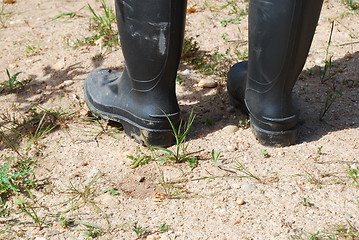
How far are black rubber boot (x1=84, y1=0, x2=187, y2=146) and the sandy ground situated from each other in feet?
0.44

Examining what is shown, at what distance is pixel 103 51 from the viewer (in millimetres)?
Answer: 3799

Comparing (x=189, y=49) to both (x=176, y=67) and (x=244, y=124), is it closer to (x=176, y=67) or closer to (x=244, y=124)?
(x=244, y=124)

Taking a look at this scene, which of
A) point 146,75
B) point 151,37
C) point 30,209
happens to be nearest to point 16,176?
point 30,209

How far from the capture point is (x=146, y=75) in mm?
2625

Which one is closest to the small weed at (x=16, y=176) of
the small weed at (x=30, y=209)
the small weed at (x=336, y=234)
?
the small weed at (x=30, y=209)

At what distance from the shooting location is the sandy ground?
2.26m

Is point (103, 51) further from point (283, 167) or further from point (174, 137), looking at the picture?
point (283, 167)

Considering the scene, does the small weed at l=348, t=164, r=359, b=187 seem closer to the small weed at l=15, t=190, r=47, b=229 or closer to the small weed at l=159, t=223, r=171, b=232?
the small weed at l=159, t=223, r=171, b=232

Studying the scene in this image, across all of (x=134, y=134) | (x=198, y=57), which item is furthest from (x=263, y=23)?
(x=198, y=57)

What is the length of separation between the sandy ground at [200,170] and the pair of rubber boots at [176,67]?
13 centimetres

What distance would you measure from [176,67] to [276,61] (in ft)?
1.48

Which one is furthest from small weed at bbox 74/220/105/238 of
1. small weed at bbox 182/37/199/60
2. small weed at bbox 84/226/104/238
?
small weed at bbox 182/37/199/60

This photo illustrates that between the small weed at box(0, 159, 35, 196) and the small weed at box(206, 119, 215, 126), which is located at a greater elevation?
the small weed at box(0, 159, 35, 196)

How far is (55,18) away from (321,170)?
248 cm
